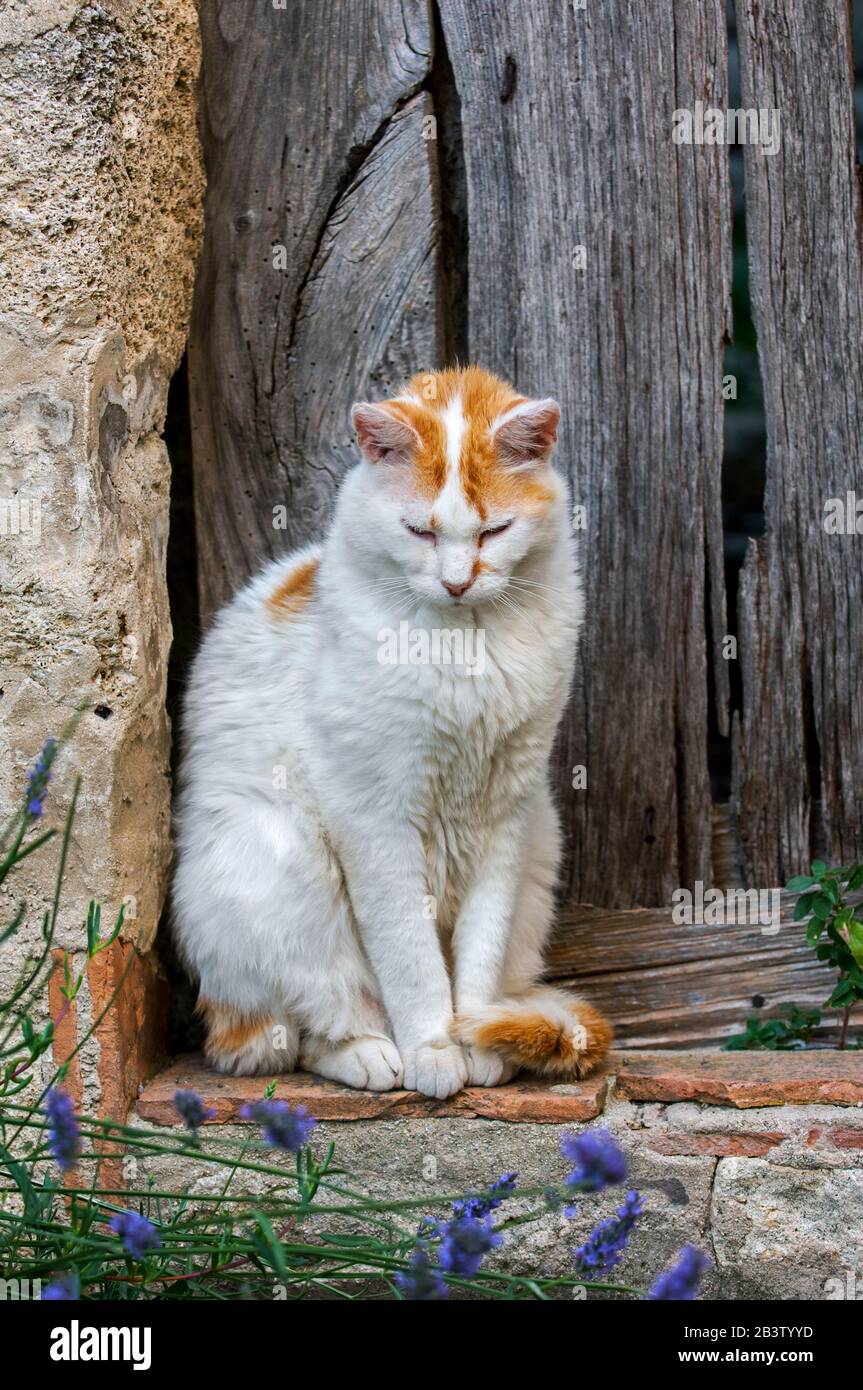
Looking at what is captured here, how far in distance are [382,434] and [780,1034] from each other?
168 cm

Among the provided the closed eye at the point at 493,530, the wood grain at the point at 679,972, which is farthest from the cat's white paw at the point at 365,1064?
the closed eye at the point at 493,530

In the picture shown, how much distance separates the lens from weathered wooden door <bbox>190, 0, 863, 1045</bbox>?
3.08 m

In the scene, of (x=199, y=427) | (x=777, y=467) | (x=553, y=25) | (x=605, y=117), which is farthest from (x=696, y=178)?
(x=199, y=427)

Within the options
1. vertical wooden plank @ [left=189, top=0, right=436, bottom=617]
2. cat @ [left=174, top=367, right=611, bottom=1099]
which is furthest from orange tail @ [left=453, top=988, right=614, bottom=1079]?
vertical wooden plank @ [left=189, top=0, right=436, bottom=617]

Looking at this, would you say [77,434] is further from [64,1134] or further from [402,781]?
[64,1134]

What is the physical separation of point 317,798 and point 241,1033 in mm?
534

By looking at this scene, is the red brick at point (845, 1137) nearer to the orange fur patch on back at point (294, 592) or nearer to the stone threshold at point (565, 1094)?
the stone threshold at point (565, 1094)

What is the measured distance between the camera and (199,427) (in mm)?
3305

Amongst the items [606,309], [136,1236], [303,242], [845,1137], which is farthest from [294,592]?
[136,1236]

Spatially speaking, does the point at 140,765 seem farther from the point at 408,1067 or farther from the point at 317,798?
the point at 408,1067

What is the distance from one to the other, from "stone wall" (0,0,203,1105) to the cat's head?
53cm

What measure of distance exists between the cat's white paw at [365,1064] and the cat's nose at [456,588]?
0.94 meters

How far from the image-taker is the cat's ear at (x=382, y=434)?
2541 millimetres

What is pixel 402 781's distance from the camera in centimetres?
266
